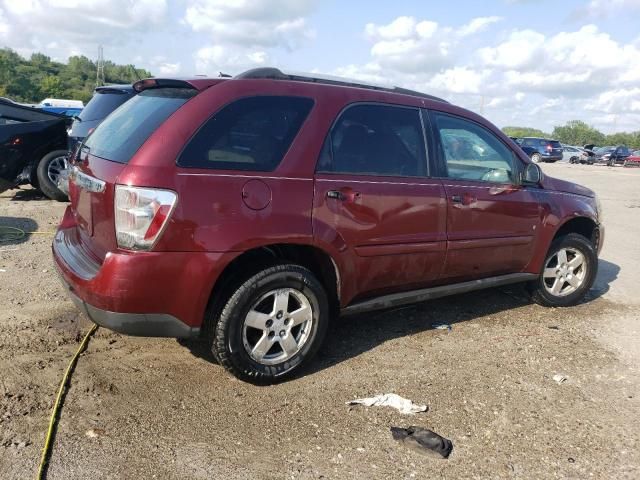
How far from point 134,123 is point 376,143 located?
1541 millimetres

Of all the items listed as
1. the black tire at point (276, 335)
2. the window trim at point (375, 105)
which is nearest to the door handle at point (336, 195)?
the window trim at point (375, 105)

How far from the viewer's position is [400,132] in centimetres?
395

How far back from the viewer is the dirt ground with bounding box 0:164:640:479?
2770mm

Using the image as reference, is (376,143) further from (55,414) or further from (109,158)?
(55,414)

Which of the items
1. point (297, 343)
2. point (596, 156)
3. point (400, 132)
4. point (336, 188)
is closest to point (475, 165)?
point (400, 132)

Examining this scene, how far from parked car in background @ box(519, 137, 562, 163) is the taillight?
1512 inches

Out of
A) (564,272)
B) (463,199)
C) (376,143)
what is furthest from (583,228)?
(376,143)

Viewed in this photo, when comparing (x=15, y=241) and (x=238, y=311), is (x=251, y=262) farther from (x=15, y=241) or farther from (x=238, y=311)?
(x=15, y=241)

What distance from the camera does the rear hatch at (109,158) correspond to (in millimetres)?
3094

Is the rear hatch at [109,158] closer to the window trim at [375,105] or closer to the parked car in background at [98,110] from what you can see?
the window trim at [375,105]

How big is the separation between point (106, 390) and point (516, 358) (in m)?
2.80

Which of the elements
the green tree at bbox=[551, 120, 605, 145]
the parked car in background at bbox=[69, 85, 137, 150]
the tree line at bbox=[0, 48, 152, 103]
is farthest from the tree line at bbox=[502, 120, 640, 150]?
the parked car in background at bbox=[69, 85, 137, 150]

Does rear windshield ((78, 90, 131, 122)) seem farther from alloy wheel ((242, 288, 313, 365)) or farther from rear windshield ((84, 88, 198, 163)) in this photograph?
alloy wheel ((242, 288, 313, 365))

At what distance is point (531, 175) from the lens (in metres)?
4.68
